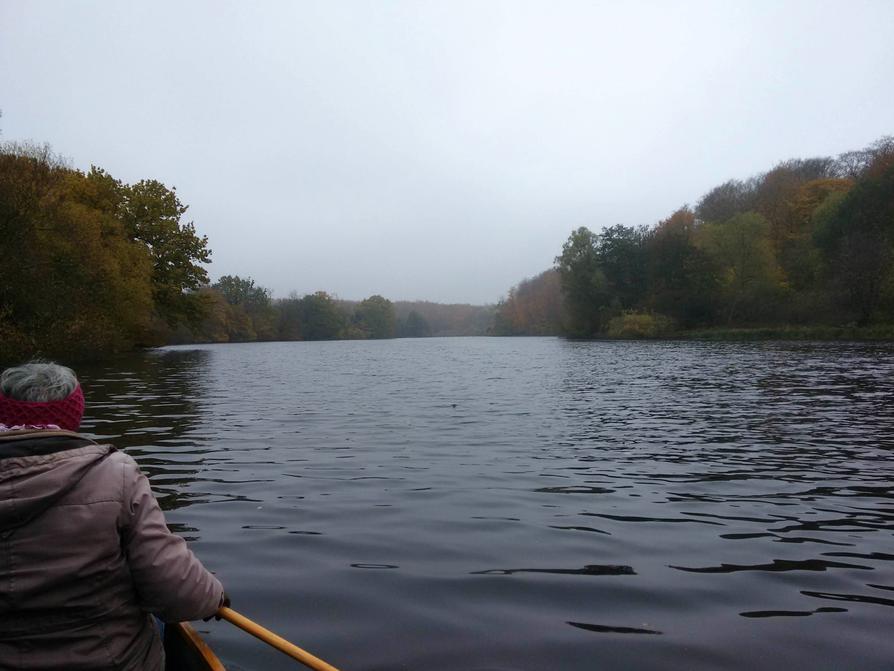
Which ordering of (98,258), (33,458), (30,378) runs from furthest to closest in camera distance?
(98,258) < (30,378) < (33,458)

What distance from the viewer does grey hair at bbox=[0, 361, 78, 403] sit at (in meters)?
2.79

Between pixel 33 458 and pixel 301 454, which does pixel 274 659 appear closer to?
pixel 33 458

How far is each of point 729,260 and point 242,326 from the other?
87.6m

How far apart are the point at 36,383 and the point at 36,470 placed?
1.86 feet

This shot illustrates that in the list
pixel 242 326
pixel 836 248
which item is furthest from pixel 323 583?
pixel 242 326

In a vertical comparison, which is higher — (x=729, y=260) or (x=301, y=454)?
(x=729, y=260)

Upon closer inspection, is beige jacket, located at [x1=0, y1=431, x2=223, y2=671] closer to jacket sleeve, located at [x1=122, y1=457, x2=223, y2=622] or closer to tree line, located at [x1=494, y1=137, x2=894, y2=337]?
jacket sleeve, located at [x1=122, y1=457, x2=223, y2=622]

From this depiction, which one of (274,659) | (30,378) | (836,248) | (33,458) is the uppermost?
(836,248)

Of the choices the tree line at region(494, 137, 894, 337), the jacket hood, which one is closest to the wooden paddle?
the jacket hood

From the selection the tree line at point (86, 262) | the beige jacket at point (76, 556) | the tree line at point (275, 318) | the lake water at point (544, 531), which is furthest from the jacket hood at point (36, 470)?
the tree line at point (275, 318)

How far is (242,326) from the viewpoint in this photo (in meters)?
Result: 119

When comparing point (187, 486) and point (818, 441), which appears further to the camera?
point (818, 441)

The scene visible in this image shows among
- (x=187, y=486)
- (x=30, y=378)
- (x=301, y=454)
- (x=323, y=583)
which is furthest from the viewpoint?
(x=301, y=454)

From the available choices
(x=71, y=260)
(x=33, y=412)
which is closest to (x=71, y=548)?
(x=33, y=412)
